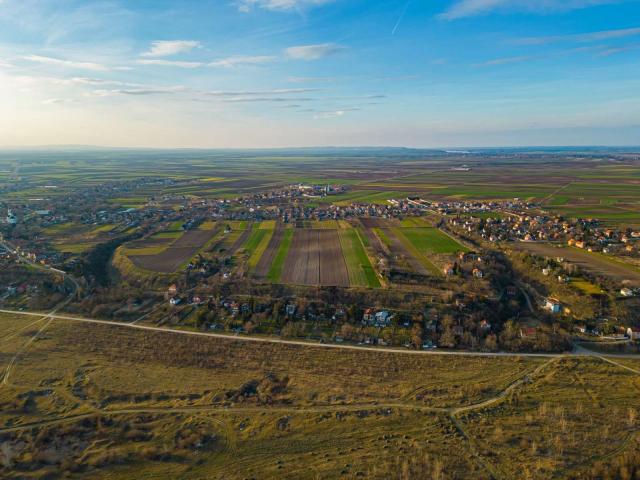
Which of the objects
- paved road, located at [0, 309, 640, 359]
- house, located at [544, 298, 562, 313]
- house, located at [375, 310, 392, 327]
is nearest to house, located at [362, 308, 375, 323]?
house, located at [375, 310, 392, 327]

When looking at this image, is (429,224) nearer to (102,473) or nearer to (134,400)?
(134,400)

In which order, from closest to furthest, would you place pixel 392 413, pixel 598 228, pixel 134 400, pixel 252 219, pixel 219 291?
1. pixel 392 413
2. pixel 134 400
3. pixel 219 291
4. pixel 598 228
5. pixel 252 219

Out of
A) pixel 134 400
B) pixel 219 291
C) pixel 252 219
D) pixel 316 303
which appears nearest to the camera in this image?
pixel 134 400

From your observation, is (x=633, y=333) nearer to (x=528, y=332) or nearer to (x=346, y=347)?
(x=528, y=332)

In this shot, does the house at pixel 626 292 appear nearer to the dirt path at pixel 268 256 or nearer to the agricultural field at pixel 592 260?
the agricultural field at pixel 592 260

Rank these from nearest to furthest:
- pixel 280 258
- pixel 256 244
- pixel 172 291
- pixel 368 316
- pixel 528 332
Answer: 1. pixel 528 332
2. pixel 368 316
3. pixel 172 291
4. pixel 280 258
5. pixel 256 244

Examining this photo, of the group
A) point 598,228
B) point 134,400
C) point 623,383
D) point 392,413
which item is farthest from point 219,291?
point 598,228

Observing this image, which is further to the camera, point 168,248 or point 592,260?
point 168,248

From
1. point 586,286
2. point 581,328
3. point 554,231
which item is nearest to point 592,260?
point 586,286
